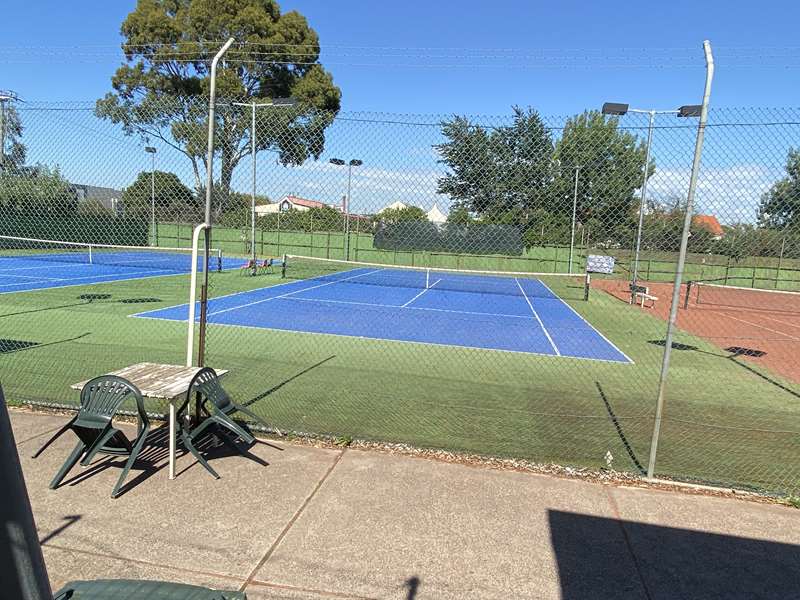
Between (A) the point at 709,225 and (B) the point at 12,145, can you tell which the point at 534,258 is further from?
(B) the point at 12,145

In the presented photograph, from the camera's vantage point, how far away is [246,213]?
8.87 metres

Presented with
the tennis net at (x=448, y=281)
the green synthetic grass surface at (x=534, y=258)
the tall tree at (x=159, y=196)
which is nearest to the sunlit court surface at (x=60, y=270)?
the green synthetic grass surface at (x=534, y=258)

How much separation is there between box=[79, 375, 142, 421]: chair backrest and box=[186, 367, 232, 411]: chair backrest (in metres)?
0.44

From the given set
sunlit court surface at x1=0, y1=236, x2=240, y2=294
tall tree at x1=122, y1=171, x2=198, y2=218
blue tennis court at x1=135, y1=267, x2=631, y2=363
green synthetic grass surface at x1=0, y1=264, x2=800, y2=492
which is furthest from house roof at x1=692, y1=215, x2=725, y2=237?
sunlit court surface at x1=0, y1=236, x2=240, y2=294

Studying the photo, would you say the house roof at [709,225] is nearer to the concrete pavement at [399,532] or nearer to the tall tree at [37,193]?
the concrete pavement at [399,532]

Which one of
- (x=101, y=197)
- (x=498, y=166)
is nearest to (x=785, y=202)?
(x=498, y=166)

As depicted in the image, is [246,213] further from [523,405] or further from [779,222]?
[779,222]

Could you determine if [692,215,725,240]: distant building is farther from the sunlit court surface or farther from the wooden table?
the sunlit court surface

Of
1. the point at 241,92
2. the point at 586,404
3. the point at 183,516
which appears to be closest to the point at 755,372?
the point at 586,404

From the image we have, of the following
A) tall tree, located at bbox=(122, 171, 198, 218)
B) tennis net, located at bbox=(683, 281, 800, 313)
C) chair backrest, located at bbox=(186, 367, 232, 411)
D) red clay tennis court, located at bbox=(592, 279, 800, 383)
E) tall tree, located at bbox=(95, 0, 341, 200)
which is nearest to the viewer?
chair backrest, located at bbox=(186, 367, 232, 411)

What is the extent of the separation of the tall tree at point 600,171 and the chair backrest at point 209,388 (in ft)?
12.6

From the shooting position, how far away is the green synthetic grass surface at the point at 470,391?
525cm

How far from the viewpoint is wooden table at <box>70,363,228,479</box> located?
4.02 metres

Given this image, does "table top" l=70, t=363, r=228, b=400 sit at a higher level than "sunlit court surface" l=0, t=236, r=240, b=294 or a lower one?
higher
